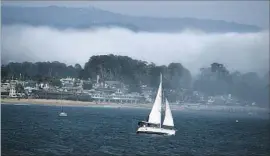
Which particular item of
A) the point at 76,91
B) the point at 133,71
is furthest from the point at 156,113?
the point at 76,91

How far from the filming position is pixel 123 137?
19.0 metres

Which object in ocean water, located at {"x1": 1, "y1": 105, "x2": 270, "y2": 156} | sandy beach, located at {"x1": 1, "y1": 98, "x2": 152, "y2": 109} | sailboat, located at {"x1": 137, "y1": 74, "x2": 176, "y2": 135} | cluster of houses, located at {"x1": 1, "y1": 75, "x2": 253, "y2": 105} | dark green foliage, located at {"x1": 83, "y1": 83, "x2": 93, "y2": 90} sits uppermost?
dark green foliage, located at {"x1": 83, "y1": 83, "x2": 93, "y2": 90}

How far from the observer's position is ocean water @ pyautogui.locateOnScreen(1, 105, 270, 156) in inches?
618

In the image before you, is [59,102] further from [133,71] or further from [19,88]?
[133,71]

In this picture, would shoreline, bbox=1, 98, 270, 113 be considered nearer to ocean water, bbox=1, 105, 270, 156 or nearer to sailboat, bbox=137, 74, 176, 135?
ocean water, bbox=1, 105, 270, 156

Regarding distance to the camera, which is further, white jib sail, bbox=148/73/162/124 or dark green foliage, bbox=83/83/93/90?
dark green foliage, bbox=83/83/93/90

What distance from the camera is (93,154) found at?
14.8 meters

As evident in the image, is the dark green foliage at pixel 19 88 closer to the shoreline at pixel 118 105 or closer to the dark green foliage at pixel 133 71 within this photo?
the shoreline at pixel 118 105

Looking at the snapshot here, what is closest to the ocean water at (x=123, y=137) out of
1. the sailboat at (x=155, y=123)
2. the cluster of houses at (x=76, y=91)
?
the sailboat at (x=155, y=123)

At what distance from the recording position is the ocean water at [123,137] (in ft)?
51.5

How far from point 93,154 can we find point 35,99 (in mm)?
16369

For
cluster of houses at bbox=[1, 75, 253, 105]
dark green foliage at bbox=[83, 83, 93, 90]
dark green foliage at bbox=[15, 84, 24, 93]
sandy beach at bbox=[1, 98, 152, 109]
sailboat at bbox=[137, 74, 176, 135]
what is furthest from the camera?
dark green foliage at bbox=[83, 83, 93, 90]

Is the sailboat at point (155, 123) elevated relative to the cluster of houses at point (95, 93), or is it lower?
Result: lower

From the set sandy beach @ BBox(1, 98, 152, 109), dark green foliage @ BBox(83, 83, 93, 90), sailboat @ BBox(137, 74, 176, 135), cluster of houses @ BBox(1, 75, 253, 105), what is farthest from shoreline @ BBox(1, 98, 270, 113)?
sailboat @ BBox(137, 74, 176, 135)
